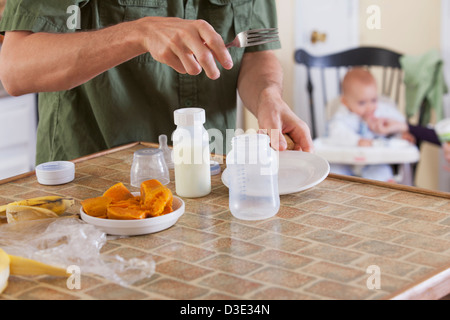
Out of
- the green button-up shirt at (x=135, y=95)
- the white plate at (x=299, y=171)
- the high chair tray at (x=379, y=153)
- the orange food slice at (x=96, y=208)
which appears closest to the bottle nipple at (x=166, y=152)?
the white plate at (x=299, y=171)

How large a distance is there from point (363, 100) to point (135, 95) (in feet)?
6.62

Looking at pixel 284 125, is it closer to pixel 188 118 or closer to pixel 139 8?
pixel 188 118

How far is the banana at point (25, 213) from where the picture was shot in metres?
1.31

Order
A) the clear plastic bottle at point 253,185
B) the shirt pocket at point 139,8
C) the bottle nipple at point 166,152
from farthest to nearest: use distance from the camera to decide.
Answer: the shirt pocket at point 139,8
the bottle nipple at point 166,152
the clear plastic bottle at point 253,185

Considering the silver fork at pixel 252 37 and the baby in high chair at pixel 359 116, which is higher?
the silver fork at pixel 252 37

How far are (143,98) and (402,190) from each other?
855 millimetres

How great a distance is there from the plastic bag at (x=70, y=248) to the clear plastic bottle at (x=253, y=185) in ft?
0.86

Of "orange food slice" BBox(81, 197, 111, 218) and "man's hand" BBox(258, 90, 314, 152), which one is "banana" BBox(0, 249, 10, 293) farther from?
"man's hand" BBox(258, 90, 314, 152)

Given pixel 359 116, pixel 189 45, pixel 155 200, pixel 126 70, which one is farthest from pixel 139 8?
pixel 359 116

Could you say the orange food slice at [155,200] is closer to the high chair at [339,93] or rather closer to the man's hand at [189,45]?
the man's hand at [189,45]

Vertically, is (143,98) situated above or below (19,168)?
above
